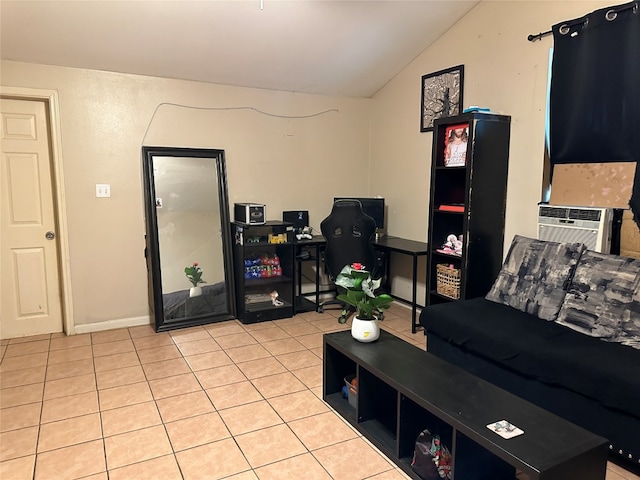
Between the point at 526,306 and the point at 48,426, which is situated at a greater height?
the point at 526,306

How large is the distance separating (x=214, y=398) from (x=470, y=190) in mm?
2301

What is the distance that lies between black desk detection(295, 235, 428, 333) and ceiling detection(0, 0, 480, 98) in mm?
1637

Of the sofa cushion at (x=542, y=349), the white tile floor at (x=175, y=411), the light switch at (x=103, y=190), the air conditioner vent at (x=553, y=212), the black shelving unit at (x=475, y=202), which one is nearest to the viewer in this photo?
the sofa cushion at (x=542, y=349)

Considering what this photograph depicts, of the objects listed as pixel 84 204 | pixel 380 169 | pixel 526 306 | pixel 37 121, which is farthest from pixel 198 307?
pixel 526 306

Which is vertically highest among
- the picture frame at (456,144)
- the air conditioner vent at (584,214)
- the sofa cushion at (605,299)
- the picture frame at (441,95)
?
the picture frame at (441,95)

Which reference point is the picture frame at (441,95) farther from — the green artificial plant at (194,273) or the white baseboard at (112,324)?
the white baseboard at (112,324)

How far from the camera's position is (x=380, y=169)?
4.89 m

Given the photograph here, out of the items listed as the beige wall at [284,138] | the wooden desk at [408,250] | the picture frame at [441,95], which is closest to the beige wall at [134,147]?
the beige wall at [284,138]

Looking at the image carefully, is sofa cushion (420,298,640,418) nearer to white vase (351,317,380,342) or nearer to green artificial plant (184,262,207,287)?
white vase (351,317,380,342)

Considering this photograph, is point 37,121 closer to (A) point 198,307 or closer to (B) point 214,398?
(A) point 198,307

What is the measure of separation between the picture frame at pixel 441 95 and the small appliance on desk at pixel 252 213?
5.67ft

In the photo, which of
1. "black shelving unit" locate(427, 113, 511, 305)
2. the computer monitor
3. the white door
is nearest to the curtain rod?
"black shelving unit" locate(427, 113, 511, 305)

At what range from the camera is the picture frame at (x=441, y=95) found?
12.5ft

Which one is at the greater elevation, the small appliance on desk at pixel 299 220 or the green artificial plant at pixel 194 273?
the small appliance on desk at pixel 299 220
